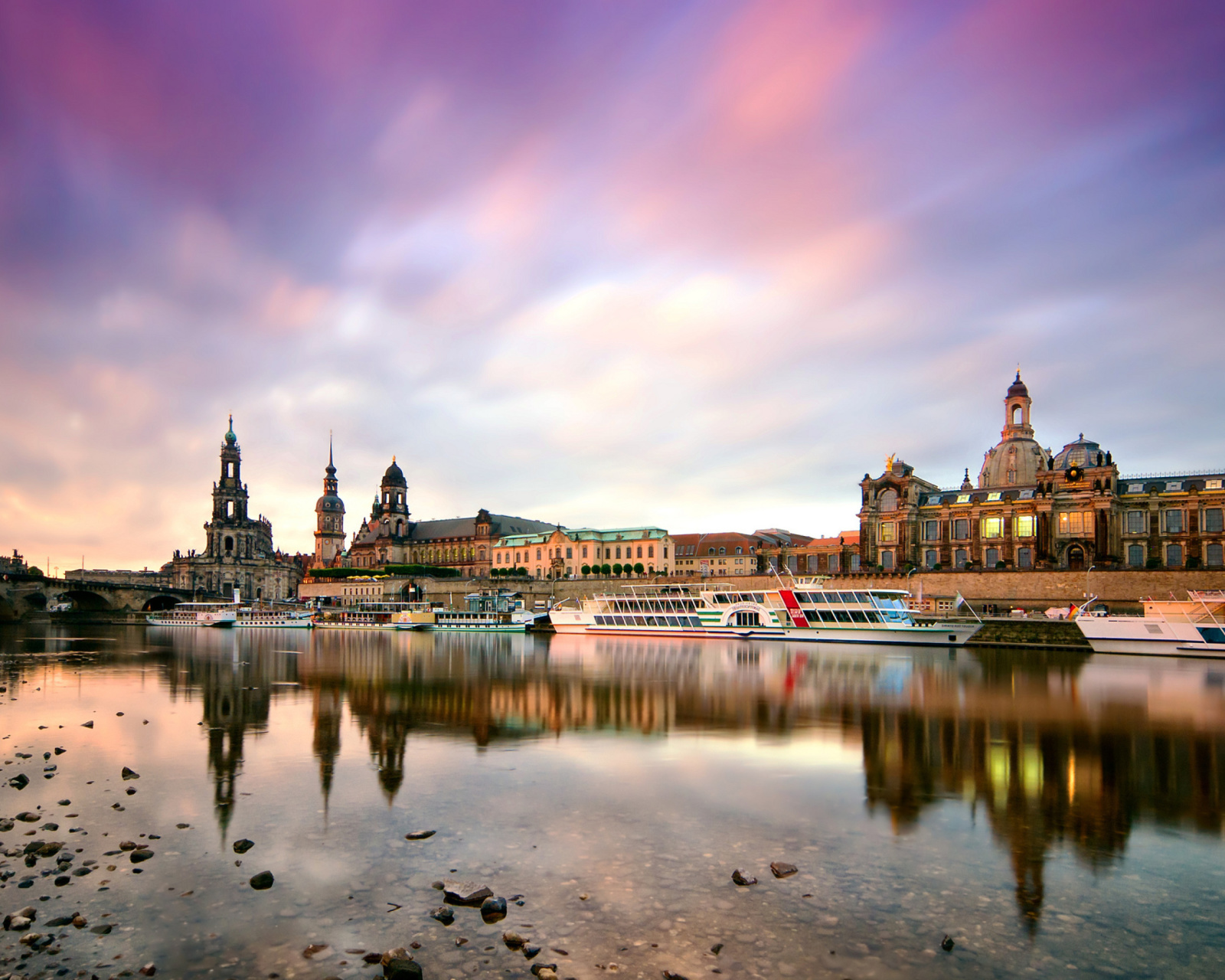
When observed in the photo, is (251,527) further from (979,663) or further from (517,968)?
(517,968)

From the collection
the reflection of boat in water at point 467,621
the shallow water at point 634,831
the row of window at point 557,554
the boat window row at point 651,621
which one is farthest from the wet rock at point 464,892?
the row of window at point 557,554

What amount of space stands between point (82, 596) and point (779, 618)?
345ft

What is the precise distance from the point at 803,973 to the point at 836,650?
145 feet

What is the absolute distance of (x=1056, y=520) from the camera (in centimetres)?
7712

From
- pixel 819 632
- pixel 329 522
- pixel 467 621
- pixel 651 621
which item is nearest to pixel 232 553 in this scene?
pixel 329 522

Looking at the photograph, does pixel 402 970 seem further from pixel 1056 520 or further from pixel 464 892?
pixel 1056 520

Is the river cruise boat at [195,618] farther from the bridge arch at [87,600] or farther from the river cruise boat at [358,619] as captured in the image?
the bridge arch at [87,600]

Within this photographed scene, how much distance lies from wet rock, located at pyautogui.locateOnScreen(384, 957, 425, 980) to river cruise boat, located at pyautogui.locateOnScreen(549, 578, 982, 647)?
50.5 meters

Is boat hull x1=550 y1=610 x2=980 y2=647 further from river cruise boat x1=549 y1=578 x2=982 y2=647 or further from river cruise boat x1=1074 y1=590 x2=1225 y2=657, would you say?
river cruise boat x1=1074 y1=590 x2=1225 y2=657

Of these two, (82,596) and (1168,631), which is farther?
(82,596)

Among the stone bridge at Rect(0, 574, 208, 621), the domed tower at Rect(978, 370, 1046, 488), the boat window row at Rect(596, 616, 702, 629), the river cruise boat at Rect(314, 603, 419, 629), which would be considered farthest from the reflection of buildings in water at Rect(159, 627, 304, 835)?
the domed tower at Rect(978, 370, 1046, 488)

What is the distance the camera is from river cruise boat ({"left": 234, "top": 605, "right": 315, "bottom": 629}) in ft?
290

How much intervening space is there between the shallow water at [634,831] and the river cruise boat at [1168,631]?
79.2 ft

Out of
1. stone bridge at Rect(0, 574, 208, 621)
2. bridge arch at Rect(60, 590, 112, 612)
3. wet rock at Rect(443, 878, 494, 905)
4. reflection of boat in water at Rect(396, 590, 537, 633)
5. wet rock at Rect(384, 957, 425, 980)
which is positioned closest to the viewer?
wet rock at Rect(384, 957, 425, 980)
